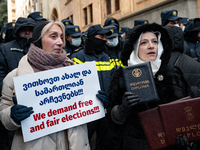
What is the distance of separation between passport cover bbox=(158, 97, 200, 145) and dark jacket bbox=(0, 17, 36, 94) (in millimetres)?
2691

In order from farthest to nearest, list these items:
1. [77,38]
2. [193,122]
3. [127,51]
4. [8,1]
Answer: [8,1], [77,38], [127,51], [193,122]

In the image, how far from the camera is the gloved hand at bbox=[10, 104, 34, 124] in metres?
1.98

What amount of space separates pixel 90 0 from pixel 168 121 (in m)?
22.0

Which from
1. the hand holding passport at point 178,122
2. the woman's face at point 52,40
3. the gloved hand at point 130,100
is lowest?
the hand holding passport at point 178,122

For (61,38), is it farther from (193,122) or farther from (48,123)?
(193,122)

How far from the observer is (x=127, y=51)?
2.49m

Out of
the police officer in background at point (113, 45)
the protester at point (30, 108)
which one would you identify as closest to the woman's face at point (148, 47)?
the protester at point (30, 108)

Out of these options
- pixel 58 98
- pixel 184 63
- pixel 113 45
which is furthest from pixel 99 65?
pixel 58 98

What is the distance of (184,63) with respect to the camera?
114 inches

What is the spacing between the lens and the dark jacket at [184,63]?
2.77 meters

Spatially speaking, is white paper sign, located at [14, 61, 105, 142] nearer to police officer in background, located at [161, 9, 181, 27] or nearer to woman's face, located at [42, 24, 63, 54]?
woman's face, located at [42, 24, 63, 54]

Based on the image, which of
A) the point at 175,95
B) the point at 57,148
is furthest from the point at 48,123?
the point at 175,95

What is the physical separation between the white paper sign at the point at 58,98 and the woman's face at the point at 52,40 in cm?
29

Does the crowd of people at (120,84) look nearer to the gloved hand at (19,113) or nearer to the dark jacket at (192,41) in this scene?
the gloved hand at (19,113)
